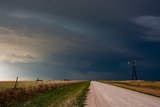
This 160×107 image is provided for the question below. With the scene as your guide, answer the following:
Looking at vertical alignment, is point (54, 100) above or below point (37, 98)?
below

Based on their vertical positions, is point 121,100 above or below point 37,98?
below

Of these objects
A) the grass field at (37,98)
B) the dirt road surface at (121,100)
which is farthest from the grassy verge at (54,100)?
the dirt road surface at (121,100)

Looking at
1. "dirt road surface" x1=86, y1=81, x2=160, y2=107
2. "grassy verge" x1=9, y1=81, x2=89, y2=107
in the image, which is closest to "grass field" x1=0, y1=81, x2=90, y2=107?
"grassy verge" x1=9, y1=81, x2=89, y2=107

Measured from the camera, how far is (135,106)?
86.6 ft

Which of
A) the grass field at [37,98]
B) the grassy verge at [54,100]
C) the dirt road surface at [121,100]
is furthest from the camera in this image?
the grass field at [37,98]

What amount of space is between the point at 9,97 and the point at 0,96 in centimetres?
117

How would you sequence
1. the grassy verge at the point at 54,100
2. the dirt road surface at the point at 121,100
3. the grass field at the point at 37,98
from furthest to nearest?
the grass field at the point at 37,98 < the dirt road surface at the point at 121,100 < the grassy verge at the point at 54,100

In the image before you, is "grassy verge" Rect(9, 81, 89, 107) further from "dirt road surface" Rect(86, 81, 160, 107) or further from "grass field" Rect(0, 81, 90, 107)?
"dirt road surface" Rect(86, 81, 160, 107)

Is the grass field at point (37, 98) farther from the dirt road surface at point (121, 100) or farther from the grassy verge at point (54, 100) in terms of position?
the dirt road surface at point (121, 100)

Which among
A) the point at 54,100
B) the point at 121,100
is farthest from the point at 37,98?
the point at 121,100

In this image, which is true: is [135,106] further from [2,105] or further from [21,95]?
[21,95]

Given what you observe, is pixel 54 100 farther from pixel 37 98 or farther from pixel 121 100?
pixel 121 100

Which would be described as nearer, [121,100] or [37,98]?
[121,100]

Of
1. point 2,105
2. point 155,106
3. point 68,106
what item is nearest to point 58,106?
point 68,106
